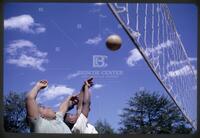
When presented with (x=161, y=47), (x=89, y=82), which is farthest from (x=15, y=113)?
(x=161, y=47)

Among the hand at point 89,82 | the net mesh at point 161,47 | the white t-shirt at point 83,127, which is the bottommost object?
the white t-shirt at point 83,127

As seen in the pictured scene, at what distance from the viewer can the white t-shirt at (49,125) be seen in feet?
18.2

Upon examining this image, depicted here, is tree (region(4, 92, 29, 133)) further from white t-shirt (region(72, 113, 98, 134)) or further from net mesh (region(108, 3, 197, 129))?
net mesh (region(108, 3, 197, 129))

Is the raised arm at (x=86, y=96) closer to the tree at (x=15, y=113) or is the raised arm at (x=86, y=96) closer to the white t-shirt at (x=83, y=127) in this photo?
the white t-shirt at (x=83, y=127)

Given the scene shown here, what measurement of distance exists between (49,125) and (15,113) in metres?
0.42

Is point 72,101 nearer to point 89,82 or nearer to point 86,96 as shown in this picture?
point 86,96

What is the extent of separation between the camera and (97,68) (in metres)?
5.55

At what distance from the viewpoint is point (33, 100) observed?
555 cm

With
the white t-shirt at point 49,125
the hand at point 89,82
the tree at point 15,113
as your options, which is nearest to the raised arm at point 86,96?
the hand at point 89,82

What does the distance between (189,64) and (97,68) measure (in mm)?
1067

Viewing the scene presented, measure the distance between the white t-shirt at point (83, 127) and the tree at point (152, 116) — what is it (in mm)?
337

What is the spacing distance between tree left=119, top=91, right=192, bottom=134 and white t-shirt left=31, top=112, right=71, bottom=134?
673mm

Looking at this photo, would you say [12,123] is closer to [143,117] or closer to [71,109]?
[71,109]

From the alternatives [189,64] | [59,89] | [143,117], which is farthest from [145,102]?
[59,89]
